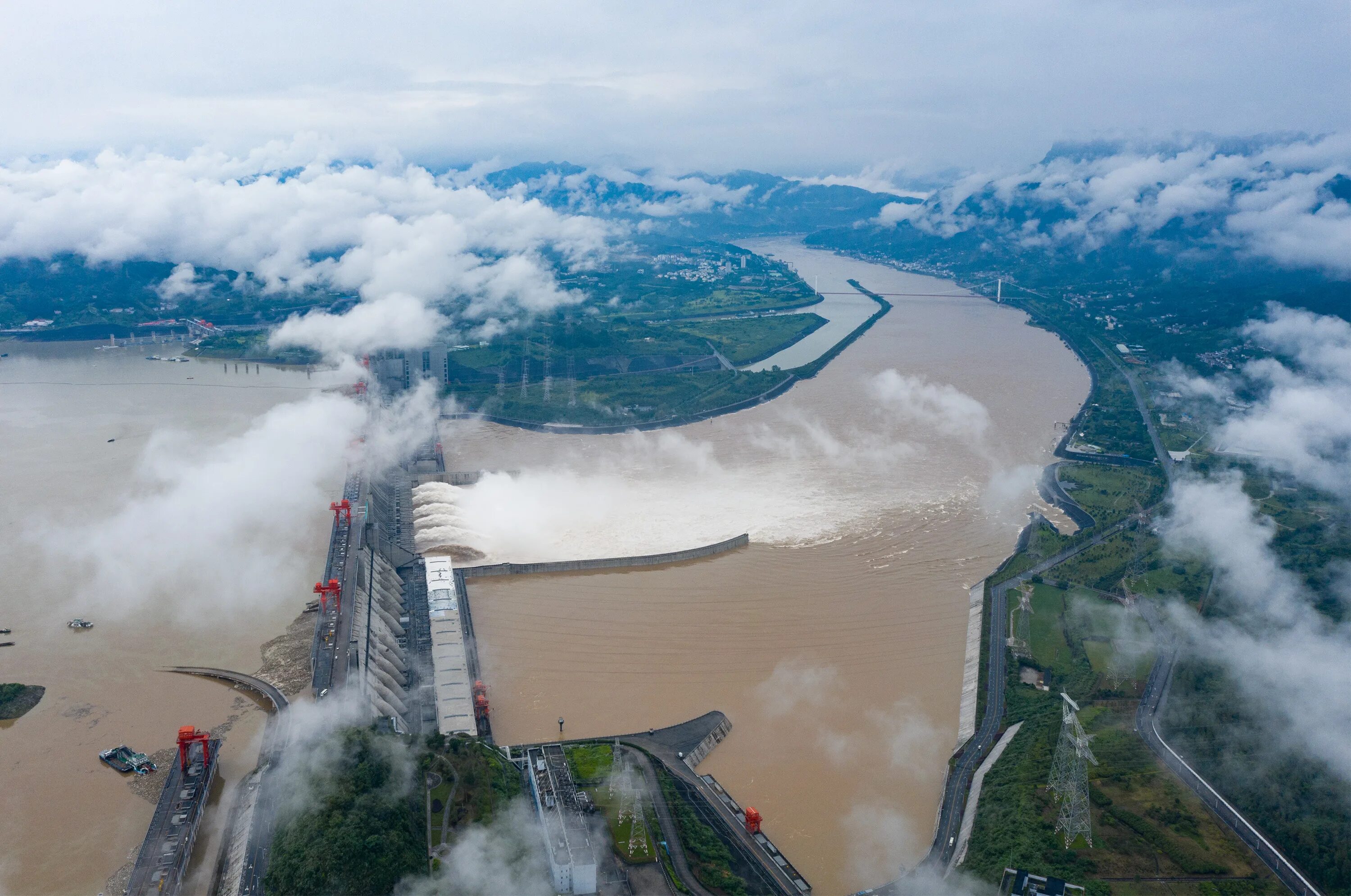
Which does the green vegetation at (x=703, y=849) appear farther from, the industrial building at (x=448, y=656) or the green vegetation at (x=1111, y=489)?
the green vegetation at (x=1111, y=489)

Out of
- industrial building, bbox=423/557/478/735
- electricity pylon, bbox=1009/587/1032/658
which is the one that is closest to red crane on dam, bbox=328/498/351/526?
industrial building, bbox=423/557/478/735

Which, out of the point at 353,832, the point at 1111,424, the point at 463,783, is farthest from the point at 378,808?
the point at 1111,424

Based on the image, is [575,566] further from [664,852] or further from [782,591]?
[664,852]

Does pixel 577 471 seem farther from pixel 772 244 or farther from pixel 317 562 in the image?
pixel 772 244

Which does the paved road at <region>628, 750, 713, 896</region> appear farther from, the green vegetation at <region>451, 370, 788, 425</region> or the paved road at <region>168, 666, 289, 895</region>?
the green vegetation at <region>451, 370, 788, 425</region>

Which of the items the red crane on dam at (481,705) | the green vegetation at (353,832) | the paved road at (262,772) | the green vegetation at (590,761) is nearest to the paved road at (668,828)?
the green vegetation at (590,761)

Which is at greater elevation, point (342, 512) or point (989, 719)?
point (342, 512)

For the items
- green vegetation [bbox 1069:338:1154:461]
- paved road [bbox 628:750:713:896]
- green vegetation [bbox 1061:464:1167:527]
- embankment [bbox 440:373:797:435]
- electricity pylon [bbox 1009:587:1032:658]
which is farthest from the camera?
embankment [bbox 440:373:797:435]
